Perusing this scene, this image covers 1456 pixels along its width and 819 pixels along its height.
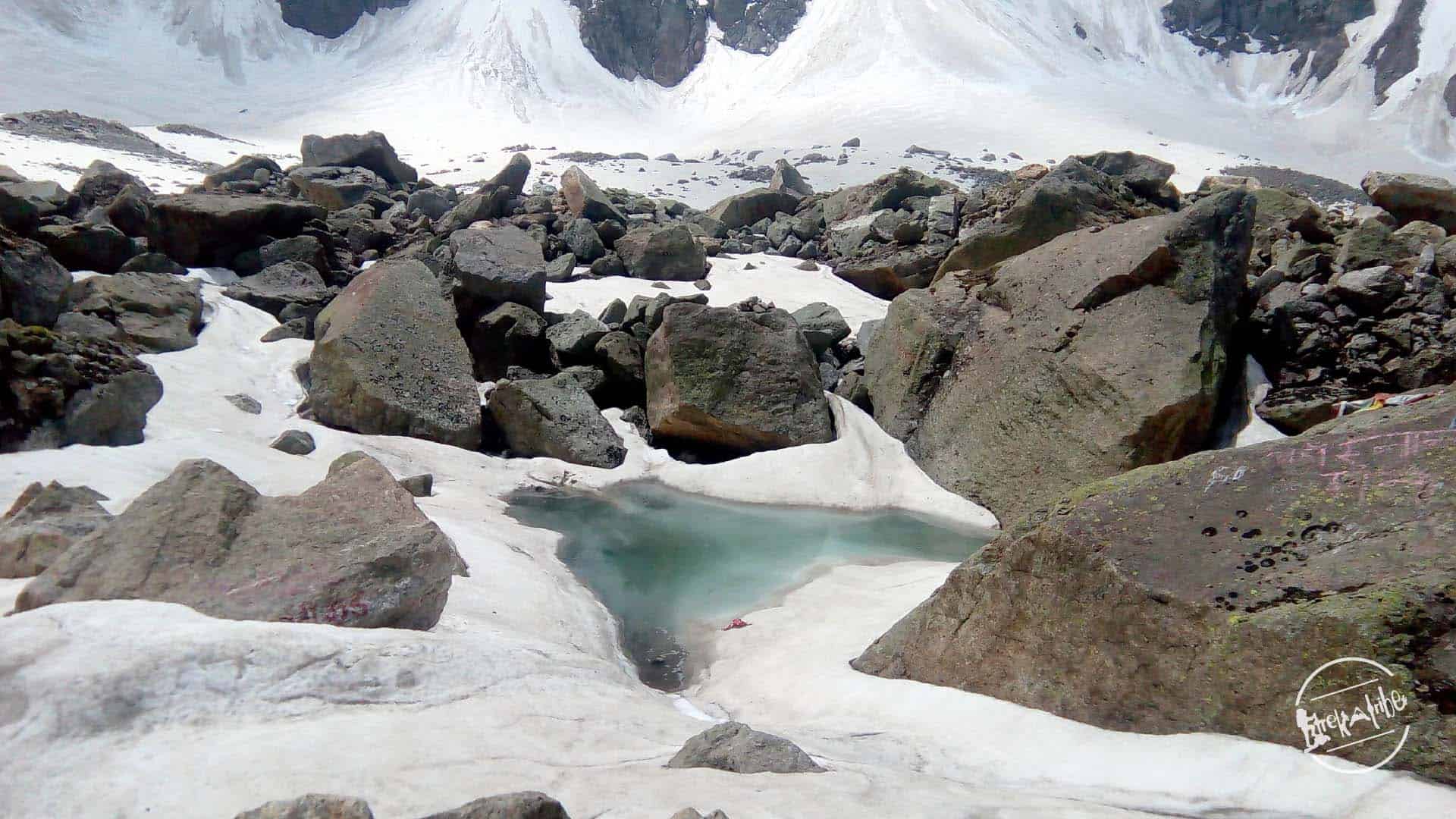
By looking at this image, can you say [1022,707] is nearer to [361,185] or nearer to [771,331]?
[771,331]

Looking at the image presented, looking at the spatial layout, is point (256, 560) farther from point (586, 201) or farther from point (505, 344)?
point (586, 201)

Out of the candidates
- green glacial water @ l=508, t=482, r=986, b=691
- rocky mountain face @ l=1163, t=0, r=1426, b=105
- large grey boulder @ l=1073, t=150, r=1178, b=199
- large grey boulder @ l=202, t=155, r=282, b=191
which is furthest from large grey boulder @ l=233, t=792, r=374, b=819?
rocky mountain face @ l=1163, t=0, r=1426, b=105

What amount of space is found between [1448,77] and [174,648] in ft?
205

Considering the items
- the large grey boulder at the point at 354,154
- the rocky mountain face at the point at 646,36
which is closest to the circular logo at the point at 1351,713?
the large grey boulder at the point at 354,154

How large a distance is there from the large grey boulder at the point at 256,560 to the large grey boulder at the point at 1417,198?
13.7 meters

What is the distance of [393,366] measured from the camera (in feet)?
30.0

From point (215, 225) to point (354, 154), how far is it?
26.1ft

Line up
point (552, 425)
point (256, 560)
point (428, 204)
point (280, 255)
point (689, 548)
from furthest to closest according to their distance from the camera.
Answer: point (428, 204)
point (280, 255)
point (552, 425)
point (689, 548)
point (256, 560)

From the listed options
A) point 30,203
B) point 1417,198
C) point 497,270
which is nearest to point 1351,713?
point 497,270

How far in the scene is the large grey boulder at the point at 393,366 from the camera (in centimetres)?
891

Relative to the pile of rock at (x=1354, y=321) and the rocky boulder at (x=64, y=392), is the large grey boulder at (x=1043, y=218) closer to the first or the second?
the pile of rock at (x=1354, y=321)

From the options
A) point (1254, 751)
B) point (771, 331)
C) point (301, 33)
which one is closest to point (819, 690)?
point (1254, 751)

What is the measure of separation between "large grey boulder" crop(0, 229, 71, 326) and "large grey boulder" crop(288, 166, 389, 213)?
8.51m

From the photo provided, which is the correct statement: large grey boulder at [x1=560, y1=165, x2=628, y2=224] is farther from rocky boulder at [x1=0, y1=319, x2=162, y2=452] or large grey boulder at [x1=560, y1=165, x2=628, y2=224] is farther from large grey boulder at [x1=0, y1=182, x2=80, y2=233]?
rocky boulder at [x1=0, y1=319, x2=162, y2=452]
